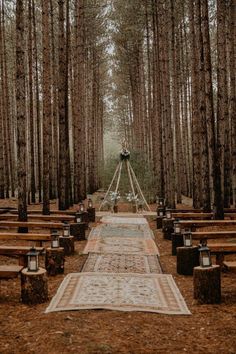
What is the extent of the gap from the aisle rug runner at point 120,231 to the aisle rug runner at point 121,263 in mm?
2624

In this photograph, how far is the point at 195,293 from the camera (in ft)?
19.0

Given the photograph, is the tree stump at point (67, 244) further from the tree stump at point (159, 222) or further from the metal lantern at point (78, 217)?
the tree stump at point (159, 222)

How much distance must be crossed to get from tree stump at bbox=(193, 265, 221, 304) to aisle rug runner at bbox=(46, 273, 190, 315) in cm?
26

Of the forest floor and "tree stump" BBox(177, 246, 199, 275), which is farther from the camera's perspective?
"tree stump" BBox(177, 246, 199, 275)

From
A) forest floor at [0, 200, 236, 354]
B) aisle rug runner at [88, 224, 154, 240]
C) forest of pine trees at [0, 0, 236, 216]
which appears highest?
forest of pine trees at [0, 0, 236, 216]

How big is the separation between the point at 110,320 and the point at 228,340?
4.06ft

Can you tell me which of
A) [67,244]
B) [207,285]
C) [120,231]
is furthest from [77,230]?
[207,285]

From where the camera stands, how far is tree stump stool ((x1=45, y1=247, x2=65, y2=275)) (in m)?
7.31

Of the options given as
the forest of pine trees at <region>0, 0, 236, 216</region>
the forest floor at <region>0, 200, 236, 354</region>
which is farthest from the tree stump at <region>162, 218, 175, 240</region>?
the forest floor at <region>0, 200, 236, 354</region>

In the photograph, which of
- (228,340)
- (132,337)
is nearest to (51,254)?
(132,337)

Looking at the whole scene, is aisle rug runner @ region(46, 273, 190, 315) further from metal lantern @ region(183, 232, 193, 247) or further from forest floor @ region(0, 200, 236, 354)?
metal lantern @ region(183, 232, 193, 247)

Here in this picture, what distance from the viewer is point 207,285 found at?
570 cm

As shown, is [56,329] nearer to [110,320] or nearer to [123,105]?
[110,320]

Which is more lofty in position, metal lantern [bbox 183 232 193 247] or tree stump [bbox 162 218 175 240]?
metal lantern [bbox 183 232 193 247]
